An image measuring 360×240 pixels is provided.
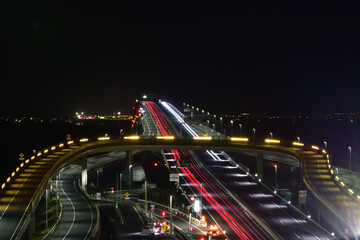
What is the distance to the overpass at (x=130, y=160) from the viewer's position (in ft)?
156

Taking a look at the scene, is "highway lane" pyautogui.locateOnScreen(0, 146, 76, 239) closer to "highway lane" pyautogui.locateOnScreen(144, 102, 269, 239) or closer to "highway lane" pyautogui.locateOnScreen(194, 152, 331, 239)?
"highway lane" pyautogui.locateOnScreen(144, 102, 269, 239)

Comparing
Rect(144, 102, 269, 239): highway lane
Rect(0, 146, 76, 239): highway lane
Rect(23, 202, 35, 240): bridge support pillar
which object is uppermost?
Rect(0, 146, 76, 239): highway lane

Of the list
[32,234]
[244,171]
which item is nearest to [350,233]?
[32,234]

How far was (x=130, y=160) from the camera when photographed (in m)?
104

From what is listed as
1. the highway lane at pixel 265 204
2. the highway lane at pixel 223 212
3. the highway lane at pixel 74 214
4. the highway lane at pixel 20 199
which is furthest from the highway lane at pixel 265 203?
the highway lane at pixel 20 199

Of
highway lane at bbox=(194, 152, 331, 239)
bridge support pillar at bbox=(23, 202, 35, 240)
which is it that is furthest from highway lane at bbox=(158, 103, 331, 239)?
bridge support pillar at bbox=(23, 202, 35, 240)

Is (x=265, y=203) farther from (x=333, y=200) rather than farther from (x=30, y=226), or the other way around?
(x=30, y=226)

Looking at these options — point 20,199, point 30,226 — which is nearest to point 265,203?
point 30,226

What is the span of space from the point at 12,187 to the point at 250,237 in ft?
98.6

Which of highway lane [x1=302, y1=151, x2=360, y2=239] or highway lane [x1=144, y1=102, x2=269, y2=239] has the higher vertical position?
highway lane [x1=302, y1=151, x2=360, y2=239]

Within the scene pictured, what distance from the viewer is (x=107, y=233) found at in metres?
56.3

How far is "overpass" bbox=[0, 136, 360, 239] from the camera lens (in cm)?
4753

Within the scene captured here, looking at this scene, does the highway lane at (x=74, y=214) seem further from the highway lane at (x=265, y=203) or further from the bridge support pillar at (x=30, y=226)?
the highway lane at (x=265, y=203)

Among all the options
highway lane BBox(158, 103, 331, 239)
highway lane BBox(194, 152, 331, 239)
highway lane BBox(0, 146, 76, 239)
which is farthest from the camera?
highway lane BBox(194, 152, 331, 239)
